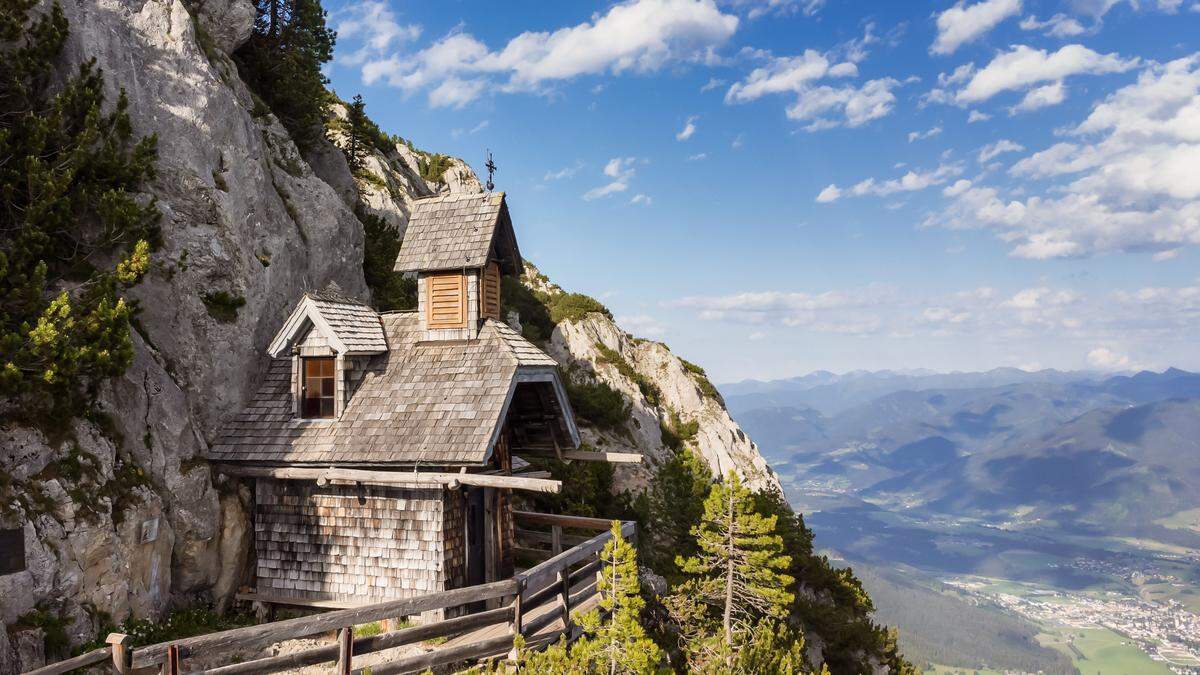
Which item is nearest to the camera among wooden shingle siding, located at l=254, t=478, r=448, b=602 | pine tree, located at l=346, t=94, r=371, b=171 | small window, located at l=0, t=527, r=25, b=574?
small window, located at l=0, t=527, r=25, b=574

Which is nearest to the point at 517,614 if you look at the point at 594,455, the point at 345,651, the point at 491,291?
the point at 345,651

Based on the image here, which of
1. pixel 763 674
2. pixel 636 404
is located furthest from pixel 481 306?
pixel 636 404

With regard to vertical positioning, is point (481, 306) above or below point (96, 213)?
below

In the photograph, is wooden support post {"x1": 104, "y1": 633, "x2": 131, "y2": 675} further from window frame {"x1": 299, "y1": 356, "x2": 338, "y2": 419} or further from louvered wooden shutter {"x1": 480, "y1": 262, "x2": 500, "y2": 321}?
louvered wooden shutter {"x1": 480, "y1": 262, "x2": 500, "y2": 321}

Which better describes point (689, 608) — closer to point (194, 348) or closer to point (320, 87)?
point (194, 348)

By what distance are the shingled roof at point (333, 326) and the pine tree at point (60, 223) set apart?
3505mm

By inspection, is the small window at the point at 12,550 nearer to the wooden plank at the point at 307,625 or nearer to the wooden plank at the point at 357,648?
the wooden plank at the point at 357,648

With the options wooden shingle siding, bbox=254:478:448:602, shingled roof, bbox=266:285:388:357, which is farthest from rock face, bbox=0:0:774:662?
shingled roof, bbox=266:285:388:357

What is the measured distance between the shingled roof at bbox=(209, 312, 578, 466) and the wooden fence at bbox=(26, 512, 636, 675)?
299 cm

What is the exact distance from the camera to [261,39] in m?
29.2

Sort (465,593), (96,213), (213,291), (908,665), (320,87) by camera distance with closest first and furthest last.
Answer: (465,593) < (96,213) < (213,291) < (908,665) < (320,87)

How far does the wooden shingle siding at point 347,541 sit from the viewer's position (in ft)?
49.0

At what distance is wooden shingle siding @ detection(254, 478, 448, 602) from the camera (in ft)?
49.0

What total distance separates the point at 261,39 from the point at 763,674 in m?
31.1
